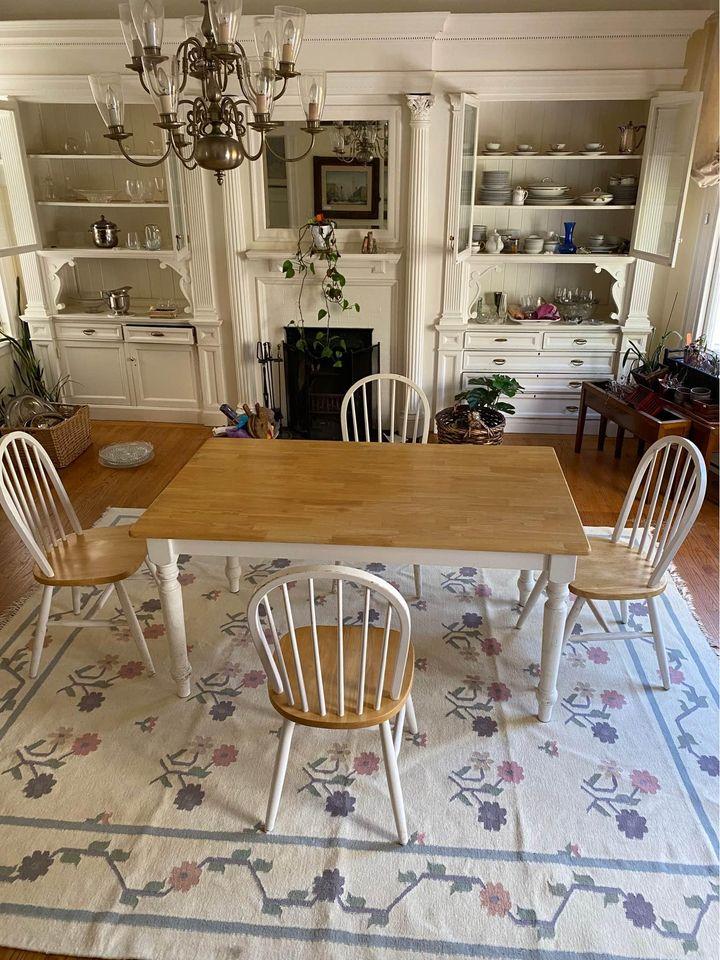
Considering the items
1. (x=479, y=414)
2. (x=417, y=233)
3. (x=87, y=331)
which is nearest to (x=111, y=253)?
(x=87, y=331)

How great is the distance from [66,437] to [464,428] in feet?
8.21

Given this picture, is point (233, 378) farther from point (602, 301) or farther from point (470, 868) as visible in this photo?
point (470, 868)

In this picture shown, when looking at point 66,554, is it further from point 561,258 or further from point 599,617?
point 561,258

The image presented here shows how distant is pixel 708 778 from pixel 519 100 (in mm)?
3824

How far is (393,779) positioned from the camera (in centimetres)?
194

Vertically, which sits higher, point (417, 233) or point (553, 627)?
point (417, 233)

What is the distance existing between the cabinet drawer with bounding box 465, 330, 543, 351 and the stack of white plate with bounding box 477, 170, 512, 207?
32.8 inches

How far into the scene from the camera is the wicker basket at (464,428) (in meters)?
4.23

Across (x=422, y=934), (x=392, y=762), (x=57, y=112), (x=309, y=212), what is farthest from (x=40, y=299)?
(x=422, y=934)

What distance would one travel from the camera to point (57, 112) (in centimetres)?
486

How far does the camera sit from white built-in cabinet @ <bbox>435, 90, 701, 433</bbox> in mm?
4395

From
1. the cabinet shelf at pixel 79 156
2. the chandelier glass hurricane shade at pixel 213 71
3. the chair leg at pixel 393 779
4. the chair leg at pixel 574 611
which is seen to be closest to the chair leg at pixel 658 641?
the chair leg at pixel 574 611

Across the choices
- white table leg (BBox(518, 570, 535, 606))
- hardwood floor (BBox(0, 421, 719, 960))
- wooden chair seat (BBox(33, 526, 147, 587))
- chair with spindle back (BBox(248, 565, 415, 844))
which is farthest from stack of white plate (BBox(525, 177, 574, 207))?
chair with spindle back (BBox(248, 565, 415, 844))

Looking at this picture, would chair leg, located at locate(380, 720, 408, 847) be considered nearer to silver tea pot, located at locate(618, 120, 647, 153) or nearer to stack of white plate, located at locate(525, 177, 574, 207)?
stack of white plate, located at locate(525, 177, 574, 207)
